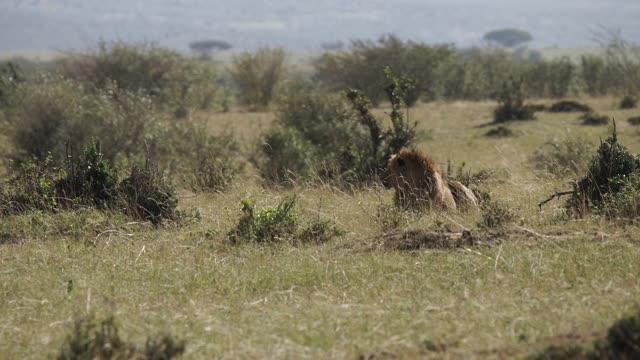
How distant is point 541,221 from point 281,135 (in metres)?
10.2

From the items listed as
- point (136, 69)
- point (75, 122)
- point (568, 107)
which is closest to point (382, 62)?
point (136, 69)

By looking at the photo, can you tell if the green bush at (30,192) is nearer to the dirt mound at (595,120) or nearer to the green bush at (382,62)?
the dirt mound at (595,120)

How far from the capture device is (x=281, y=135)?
55.1 ft

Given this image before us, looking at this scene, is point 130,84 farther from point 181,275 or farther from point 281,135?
point 181,275

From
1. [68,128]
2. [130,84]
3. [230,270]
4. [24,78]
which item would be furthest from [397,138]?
[130,84]

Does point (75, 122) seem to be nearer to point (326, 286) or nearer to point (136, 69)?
point (326, 286)

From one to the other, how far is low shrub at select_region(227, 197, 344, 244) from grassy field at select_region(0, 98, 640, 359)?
18 centimetres

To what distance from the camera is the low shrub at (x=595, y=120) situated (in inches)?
900

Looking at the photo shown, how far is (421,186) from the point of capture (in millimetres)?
8141

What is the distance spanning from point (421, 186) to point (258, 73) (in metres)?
31.1

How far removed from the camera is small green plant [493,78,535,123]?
24844 millimetres

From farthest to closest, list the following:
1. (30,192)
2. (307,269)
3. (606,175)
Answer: (30,192), (606,175), (307,269)

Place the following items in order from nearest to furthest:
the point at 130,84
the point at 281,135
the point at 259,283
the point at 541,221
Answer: the point at 259,283, the point at 541,221, the point at 281,135, the point at 130,84

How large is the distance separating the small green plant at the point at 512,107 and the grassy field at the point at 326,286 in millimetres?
17125
